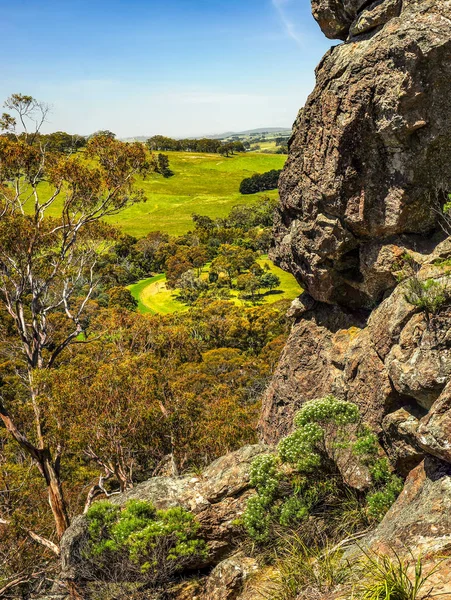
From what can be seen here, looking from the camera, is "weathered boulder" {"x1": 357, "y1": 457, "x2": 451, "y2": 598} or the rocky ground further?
the rocky ground

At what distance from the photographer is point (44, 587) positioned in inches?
626

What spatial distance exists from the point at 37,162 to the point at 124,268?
69.0 meters

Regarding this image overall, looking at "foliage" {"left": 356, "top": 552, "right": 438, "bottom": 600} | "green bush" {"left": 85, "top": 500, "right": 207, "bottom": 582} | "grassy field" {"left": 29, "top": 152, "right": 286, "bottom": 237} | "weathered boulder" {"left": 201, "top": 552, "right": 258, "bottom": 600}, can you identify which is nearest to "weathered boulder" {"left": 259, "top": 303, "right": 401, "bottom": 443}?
"weathered boulder" {"left": 201, "top": 552, "right": 258, "bottom": 600}

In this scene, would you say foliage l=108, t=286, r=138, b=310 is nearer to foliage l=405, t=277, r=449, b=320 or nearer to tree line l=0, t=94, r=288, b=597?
tree line l=0, t=94, r=288, b=597

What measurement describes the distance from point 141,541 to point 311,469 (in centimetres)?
456

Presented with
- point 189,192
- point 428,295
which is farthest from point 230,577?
point 189,192

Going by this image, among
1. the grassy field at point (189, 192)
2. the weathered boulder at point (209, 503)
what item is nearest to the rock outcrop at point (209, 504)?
the weathered boulder at point (209, 503)

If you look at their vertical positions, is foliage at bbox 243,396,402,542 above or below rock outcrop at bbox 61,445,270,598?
above

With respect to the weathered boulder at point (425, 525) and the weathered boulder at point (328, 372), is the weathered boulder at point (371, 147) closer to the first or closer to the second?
the weathered boulder at point (328, 372)

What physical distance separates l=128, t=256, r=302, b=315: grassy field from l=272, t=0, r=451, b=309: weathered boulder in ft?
184

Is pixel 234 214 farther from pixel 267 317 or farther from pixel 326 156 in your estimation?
pixel 326 156

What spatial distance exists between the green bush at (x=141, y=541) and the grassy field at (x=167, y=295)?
58.6 metres

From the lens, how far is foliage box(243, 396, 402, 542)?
10.8 meters

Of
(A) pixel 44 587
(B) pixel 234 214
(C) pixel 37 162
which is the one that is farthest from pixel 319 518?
(B) pixel 234 214
